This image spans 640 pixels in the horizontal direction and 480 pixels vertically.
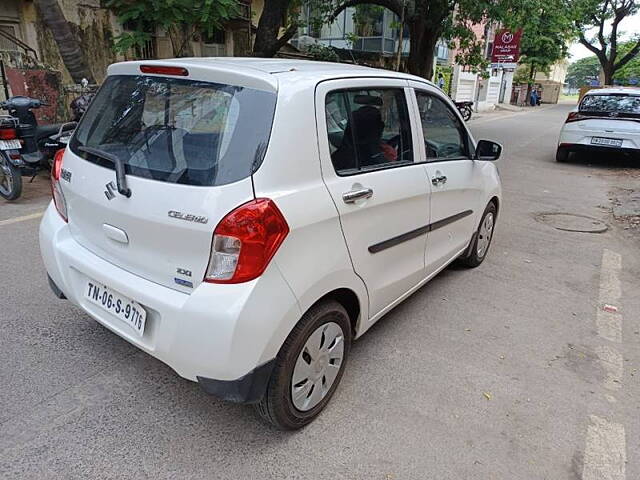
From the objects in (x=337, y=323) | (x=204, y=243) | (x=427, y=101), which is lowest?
(x=337, y=323)

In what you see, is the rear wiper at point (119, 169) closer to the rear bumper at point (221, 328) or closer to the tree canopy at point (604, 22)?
the rear bumper at point (221, 328)

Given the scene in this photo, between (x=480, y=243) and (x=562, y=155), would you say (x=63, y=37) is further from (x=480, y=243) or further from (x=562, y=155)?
(x=562, y=155)

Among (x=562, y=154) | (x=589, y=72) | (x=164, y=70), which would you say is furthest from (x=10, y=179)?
(x=589, y=72)

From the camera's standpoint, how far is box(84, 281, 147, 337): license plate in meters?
2.19

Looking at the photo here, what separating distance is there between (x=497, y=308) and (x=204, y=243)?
2.69m

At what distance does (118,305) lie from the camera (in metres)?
2.30

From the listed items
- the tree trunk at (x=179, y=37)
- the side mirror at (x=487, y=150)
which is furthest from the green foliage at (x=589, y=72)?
the side mirror at (x=487, y=150)

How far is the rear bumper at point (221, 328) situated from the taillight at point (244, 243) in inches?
1.7

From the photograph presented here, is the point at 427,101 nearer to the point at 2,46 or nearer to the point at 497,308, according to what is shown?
the point at 497,308

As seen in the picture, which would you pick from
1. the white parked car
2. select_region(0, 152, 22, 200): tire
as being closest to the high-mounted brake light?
select_region(0, 152, 22, 200): tire

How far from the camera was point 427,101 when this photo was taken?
3.30 metres

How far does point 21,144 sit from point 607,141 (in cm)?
1021

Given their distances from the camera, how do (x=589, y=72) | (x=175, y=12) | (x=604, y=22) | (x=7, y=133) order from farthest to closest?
(x=589, y=72) → (x=604, y=22) → (x=175, y=12) → (x=7, y=133)

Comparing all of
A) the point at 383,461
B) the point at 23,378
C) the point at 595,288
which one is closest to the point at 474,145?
the point at 595,288
